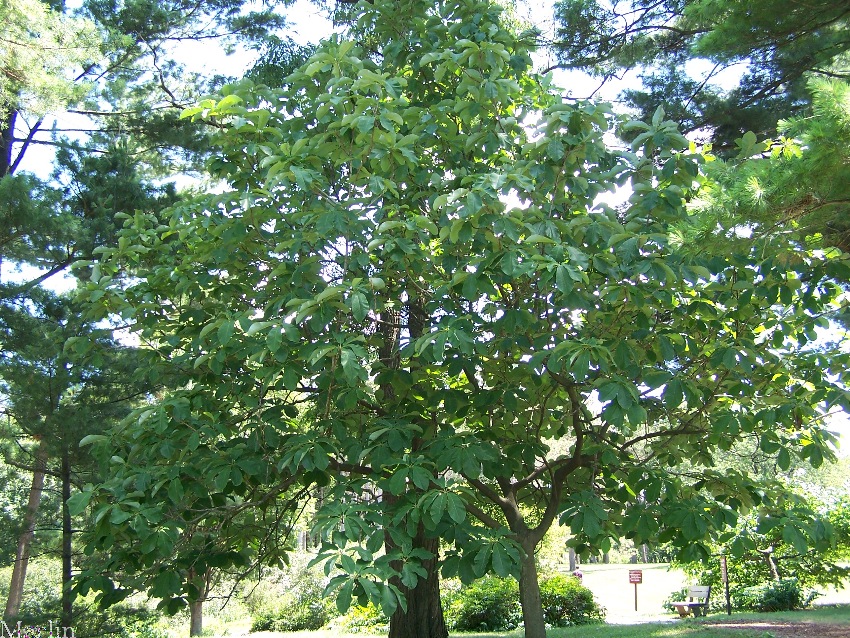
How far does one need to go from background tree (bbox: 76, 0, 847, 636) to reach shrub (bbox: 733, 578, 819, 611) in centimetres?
737

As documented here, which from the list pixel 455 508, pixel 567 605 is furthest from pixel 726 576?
pixel 455 508

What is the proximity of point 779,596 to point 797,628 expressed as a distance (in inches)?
134

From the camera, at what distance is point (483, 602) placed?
38.8 feet

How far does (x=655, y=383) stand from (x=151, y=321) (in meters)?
3.43

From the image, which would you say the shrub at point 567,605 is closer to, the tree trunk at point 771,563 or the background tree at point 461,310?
the tree trunk at point 771,563

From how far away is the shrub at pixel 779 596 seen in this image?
11117 millimetres

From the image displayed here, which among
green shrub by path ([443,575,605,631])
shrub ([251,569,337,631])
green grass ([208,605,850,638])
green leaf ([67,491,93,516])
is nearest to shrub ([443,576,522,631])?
green shrub by path ([443,575,605,631])

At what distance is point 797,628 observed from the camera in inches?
320

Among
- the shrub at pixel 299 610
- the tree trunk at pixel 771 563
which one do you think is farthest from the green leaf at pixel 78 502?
the shrub at pixel 299 610

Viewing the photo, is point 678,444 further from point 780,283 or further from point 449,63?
point 449,63

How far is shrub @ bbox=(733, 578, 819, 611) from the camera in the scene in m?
11.1

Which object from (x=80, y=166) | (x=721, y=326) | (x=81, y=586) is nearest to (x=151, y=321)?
(x=81, y=586)

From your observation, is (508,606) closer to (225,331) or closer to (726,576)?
(726,576)

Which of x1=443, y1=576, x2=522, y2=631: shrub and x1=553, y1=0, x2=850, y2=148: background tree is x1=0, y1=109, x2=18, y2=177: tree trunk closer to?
x1=553, y1=0, x2=850, y2=148: background tree
